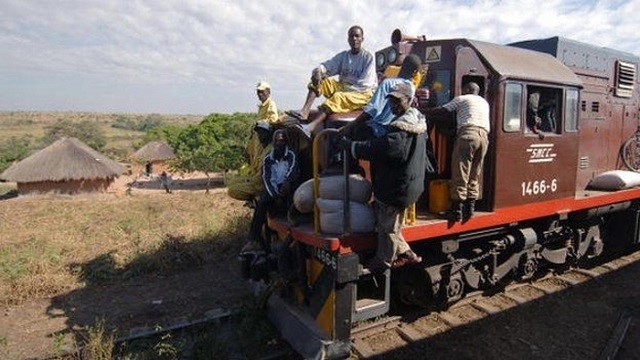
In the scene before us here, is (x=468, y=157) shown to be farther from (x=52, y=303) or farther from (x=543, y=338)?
(x=52, y=303)

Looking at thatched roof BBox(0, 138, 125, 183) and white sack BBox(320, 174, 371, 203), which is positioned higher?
white sack BBox(320, 174, 371, 203)

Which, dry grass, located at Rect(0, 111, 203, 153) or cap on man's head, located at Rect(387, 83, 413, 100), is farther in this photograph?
dry grass, located at Rect(0, 111, 203, 153)

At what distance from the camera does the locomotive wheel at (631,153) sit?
8281 millimetres

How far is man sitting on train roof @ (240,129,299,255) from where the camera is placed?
17.0 feet

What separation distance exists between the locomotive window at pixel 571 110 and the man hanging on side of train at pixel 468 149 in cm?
166

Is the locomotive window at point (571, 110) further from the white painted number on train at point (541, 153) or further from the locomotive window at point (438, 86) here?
the locomotive window at point (438, 86)

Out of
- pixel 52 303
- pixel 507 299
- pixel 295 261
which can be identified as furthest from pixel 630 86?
pixel 52 303

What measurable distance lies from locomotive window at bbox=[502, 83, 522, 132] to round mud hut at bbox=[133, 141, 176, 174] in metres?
41.1

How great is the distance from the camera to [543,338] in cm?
538

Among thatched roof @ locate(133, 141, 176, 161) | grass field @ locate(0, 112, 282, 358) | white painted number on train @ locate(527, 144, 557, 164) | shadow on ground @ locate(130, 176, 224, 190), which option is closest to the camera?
white painted number on train @ locate(527, 144, 557, 164)

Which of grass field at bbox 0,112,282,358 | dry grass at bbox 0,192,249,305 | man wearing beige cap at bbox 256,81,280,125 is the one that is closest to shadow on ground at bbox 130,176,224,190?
dry grass at bbox 0,192,249,305

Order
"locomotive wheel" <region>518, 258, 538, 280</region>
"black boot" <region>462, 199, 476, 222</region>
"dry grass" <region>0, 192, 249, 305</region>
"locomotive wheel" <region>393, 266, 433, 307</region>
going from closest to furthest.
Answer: "black boot" <region>462, 199, 476, 222</region> → "locomotive wheel" <region>393, 266, 433, 307</region> → "locomotive wheel" <region>518, 258, 538, 280</region> → "dry grass" <region>0, 192, 249, 305</region>

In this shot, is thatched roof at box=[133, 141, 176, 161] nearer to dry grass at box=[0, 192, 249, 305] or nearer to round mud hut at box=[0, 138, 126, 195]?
round mud hut at box=[0, 138, 126, 195]

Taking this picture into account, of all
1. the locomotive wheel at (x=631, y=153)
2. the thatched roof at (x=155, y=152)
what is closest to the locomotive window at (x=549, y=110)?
the locomotive wheel at (x=631, y=153)
